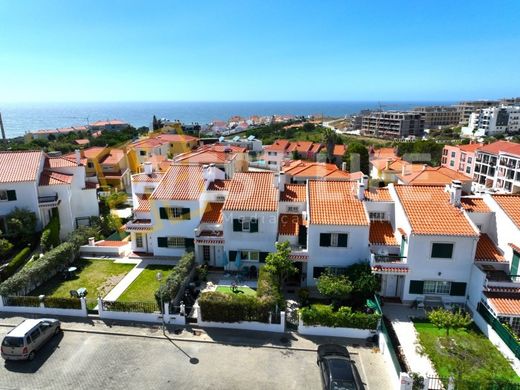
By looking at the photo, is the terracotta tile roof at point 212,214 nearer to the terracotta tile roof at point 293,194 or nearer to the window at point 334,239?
the terracotta tile roof at point 293,194

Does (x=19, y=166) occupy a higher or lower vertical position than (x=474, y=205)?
higher

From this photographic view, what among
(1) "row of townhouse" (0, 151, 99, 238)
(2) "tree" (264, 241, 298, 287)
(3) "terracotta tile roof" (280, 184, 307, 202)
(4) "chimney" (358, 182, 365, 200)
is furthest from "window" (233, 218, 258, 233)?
(1) "row of townhouse" (0, 151, 99, 238)

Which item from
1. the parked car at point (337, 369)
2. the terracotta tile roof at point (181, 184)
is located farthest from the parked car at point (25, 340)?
the parked car at point (337, 369)

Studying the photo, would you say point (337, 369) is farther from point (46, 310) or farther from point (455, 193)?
point (46, 310)

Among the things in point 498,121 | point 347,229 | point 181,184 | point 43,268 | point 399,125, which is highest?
point 181,184

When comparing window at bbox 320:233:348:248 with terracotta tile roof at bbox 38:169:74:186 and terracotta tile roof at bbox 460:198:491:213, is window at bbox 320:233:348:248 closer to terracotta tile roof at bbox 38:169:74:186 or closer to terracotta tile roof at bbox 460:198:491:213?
terracotta tile roof at bbox 460:198:491:213

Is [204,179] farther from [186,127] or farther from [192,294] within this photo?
[186,127]

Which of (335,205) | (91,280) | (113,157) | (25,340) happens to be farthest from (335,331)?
(113,157)
